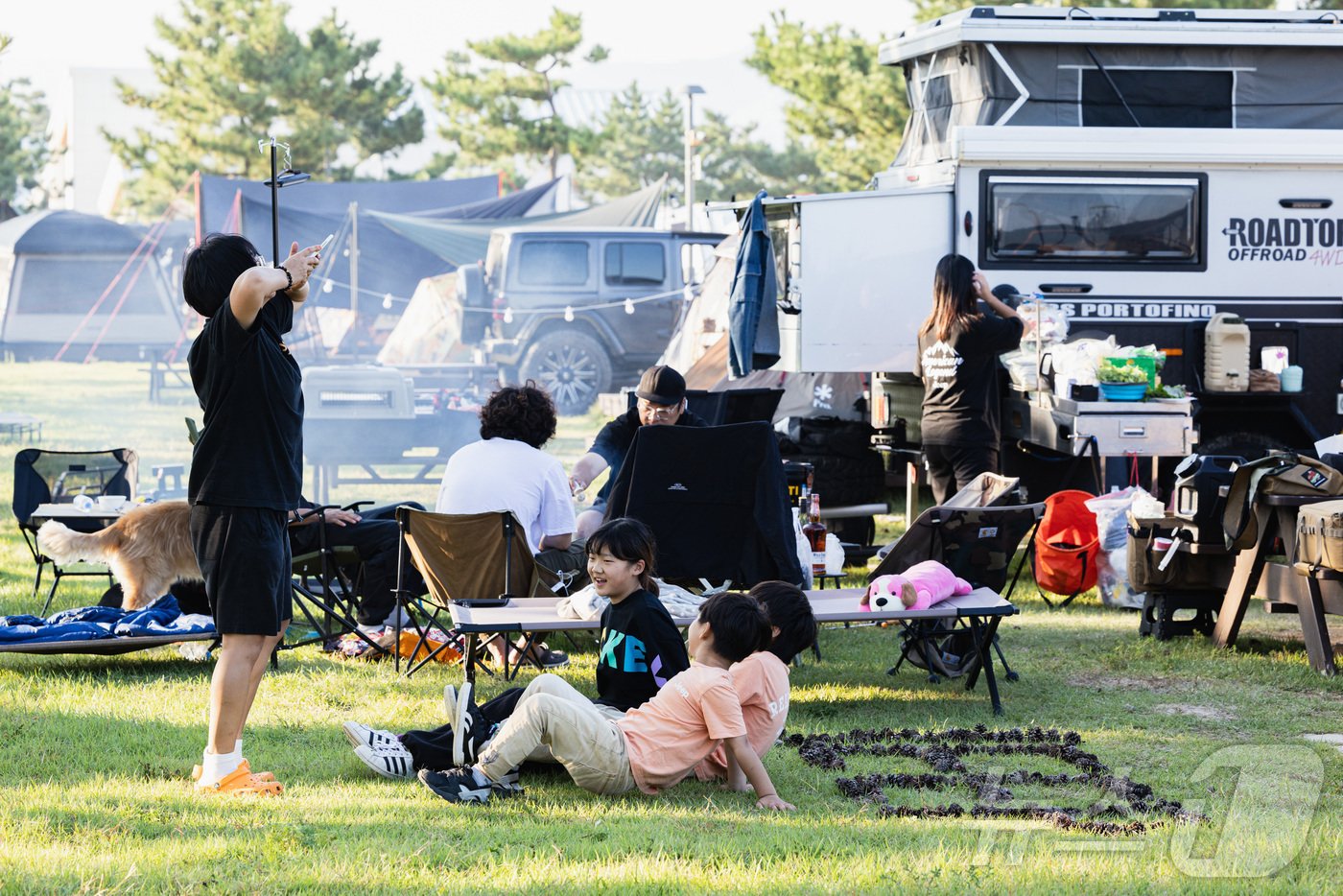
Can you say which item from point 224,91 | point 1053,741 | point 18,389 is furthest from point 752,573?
point 224,91

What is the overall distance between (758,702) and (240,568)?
4.75 ft

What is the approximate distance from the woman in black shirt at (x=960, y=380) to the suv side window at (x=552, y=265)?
341 inches

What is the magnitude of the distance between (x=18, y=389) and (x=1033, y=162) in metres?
14.3

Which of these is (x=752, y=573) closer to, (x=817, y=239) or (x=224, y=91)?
(x=817, y=239)

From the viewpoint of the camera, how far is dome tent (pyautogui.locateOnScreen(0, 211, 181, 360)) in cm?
2259

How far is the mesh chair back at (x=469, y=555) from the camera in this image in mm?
5785

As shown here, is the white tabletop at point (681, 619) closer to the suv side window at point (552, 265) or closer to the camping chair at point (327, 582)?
the camping chair at point (327, 582)

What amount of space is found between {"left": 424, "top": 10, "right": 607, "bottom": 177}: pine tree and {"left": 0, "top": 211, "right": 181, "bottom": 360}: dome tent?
10.2 metres

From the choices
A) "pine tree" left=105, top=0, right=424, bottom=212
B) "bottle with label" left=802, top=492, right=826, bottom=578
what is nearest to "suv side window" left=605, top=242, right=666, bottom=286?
"bottle with label" left=802, top=492, right=826, bottom=578

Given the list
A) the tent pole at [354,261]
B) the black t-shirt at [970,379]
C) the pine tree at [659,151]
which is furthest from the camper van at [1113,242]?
the pine tree at [659,151]

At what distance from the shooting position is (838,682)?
5.95 meters

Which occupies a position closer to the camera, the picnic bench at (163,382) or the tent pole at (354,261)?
the tent pole at (354,261)

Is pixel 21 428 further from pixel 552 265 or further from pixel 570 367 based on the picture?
pixel 552 265

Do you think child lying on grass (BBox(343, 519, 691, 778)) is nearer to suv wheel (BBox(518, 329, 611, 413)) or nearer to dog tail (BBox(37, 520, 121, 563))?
dog tail (BBox(37, 520, 121, 563))
